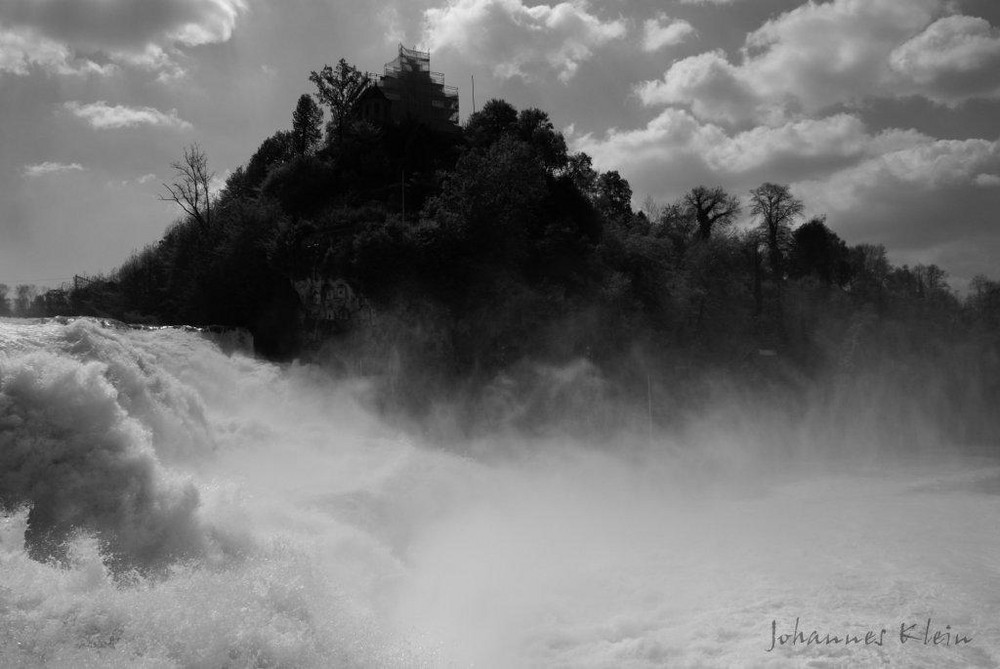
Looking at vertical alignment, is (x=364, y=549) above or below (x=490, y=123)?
below

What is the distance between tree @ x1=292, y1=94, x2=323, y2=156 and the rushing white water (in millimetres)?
26319

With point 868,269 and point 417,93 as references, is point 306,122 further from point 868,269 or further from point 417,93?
point 868,269

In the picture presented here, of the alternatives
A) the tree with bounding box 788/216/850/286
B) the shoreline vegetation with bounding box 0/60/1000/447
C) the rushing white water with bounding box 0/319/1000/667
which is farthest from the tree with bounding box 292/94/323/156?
the tree with bounding box 788/216/850/286

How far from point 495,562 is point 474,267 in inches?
630

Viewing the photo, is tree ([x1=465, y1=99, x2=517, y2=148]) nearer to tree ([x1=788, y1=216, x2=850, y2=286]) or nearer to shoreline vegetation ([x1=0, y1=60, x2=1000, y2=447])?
shoreline vegetation ([x1=0, y1=60, x2=1000, y2=447])

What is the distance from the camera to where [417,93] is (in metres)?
44.5

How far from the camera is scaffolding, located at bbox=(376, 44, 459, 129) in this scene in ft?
143

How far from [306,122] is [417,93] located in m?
7.78

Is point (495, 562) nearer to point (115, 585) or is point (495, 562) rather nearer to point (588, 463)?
point (115, 585)

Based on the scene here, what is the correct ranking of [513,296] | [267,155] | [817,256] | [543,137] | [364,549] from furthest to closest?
1. [817,256]
2. [267,155]
3. [543,137]
4. [513,296]
5. [364,549]

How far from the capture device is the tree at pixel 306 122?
146ft

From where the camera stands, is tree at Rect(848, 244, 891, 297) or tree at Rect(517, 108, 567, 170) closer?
tree at Rect(517, 108, 567, 170)

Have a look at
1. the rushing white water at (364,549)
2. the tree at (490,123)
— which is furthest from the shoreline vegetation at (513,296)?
the rushing white water at (364,549)

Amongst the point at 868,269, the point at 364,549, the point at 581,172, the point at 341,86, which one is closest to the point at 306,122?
the point at 341,86
